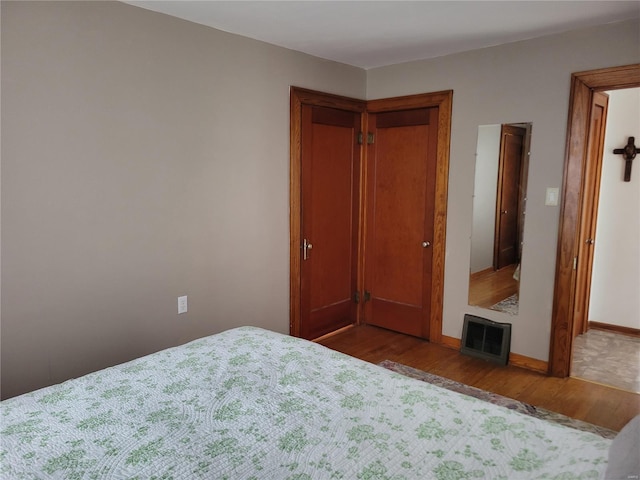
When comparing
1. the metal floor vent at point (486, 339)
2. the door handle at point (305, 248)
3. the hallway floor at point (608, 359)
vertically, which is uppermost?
the door handle at point (305, 248)

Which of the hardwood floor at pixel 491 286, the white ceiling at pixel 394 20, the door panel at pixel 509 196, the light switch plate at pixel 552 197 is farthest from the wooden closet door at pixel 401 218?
the light switch plate at pixel 552 197

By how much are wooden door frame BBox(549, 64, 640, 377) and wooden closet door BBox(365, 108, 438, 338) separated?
1010 mm

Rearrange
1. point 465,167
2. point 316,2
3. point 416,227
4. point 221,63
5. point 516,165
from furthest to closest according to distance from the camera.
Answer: point 416,227 → point 465,167 → point 516,165 → point 221,63 → point 316,2

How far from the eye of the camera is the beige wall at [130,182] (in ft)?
7.69

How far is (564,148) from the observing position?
3195 millimetres

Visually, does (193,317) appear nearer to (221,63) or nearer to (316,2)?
(221,63)

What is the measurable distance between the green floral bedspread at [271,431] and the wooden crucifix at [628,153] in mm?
3365

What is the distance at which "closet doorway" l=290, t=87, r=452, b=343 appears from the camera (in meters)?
3.80

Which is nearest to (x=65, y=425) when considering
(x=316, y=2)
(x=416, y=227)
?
(x=316, y=2)

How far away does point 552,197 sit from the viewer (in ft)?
10.7

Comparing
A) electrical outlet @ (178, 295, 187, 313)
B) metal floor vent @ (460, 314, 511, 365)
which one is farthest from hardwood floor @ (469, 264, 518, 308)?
electrical outlet @ (178, 295, 187, 313)

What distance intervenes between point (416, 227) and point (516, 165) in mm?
964

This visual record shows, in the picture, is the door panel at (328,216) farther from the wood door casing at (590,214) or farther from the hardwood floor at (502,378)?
the wood door casing at (590,214)

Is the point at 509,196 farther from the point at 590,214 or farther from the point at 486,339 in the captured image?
the point at 486,339
